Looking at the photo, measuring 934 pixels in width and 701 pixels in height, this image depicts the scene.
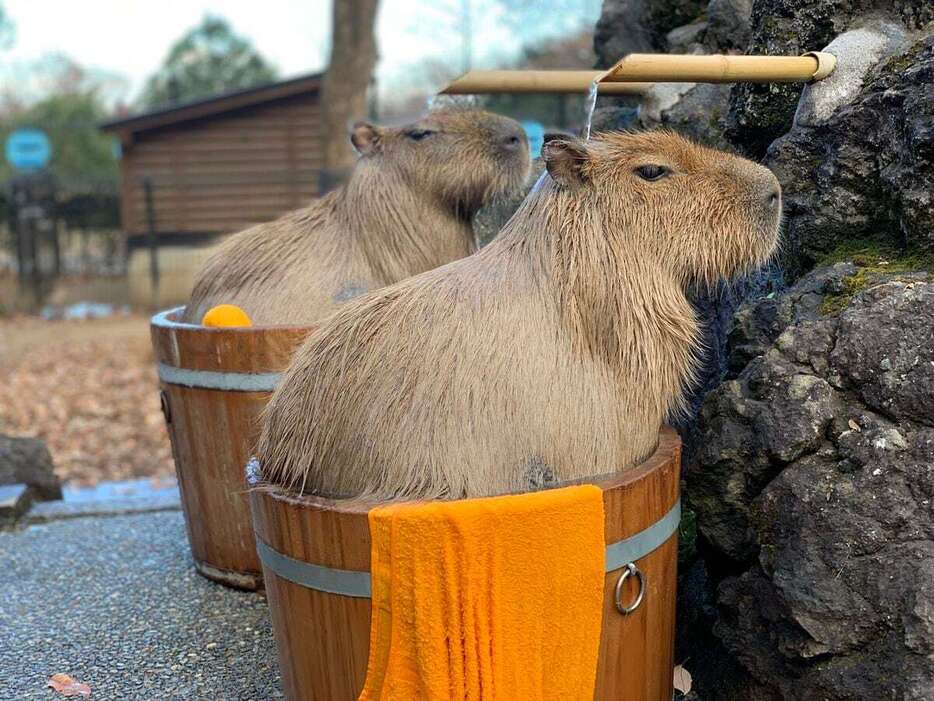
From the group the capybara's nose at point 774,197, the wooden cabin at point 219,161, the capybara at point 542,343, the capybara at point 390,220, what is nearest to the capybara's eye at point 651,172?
the capybara at point 542,343

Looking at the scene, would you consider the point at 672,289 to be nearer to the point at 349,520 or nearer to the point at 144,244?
the point at 349,520

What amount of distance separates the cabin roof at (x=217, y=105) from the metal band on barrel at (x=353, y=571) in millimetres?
13965

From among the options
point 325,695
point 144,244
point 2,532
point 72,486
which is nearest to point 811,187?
point 325,695

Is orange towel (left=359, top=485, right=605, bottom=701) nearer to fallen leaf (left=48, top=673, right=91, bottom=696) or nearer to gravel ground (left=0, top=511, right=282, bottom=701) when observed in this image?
gravel ground (left=0, top=511, right=282, bottom=701)

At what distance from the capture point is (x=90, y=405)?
902cm

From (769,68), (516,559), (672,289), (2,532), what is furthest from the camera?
(2,532)

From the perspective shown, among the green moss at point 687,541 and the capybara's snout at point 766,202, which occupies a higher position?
the capybara's snout at point 766,202

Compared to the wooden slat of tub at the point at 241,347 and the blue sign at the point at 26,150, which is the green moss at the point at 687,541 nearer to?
the wooden slat of tub at the point at 241,347

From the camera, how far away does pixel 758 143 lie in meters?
2.95

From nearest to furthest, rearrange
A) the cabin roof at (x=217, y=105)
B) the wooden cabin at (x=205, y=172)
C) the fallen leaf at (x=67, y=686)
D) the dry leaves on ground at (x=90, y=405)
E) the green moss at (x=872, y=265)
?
the green moss at (x=872, y=265) < the fallen leaf at (x=67, y=686) < the dry leaves on ground at (x=90, y=405) < the cabin roof at (x=217, y=105) < the wooden cabin at (x=205, y=172)

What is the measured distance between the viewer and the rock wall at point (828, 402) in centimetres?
210

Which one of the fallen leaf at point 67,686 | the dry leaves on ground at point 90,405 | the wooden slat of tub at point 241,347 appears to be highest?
the wooden slat of tub at point 241,347

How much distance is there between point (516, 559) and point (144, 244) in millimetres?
14940

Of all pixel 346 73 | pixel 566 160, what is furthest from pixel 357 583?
pixel 346 73
